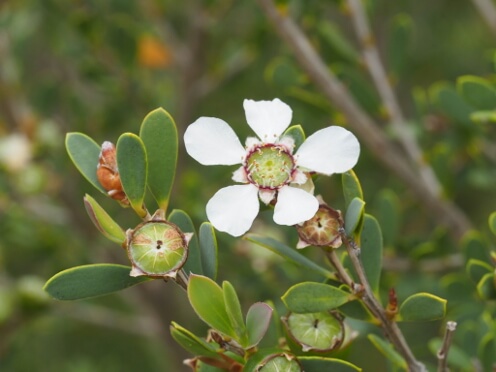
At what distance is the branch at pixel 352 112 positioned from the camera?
123 cm

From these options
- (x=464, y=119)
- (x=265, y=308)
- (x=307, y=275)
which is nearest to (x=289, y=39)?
(x=464, y=119)

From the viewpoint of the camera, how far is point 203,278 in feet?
2.08

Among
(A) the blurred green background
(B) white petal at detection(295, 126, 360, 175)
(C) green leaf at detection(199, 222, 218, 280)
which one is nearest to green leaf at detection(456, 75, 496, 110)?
(A) the blurred green background

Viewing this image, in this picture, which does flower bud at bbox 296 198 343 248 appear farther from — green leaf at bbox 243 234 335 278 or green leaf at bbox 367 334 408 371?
green leaf at bbox 367 334 408 371

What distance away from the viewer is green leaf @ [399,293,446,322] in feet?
2.24

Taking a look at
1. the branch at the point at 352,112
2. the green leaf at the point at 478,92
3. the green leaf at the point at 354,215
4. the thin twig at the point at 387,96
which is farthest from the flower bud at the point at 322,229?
the thin twig at the point at 387,96

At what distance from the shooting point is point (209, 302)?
653mm

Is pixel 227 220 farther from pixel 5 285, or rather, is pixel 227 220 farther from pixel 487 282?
pixel 5 285

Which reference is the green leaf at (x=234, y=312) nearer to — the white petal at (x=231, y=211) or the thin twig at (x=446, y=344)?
the white petal at (x=231, y=211)

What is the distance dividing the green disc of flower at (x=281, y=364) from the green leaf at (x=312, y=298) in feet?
0.15

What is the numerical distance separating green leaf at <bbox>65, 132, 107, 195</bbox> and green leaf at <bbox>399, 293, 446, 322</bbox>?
0.31 m

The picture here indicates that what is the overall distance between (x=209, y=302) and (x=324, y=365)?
0.40ft

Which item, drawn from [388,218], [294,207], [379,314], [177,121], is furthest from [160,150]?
[177,121]

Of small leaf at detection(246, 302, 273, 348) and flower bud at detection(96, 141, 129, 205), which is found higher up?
flower bud at detection(96, 141, 129, 205)
